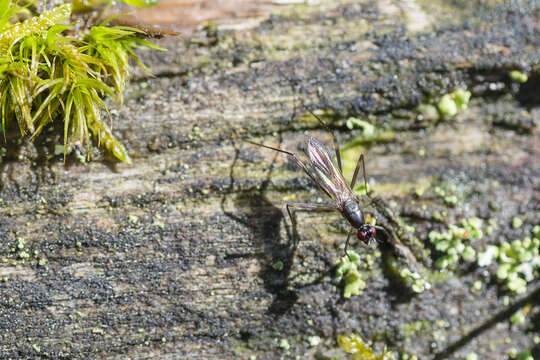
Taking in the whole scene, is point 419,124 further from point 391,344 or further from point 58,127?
point 58,127

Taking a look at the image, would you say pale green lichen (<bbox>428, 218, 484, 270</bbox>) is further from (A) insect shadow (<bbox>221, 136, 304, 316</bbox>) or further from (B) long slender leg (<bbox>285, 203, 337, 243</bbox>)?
(A) insect shadow (<bbox>221, 136, 304, 316</bbox>)

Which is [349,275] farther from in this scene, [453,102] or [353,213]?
[453,102]

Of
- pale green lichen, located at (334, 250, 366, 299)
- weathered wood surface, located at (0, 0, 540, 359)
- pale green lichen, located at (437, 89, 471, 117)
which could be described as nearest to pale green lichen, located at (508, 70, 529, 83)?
weathered wood surface, located at (0, 0, 540, 359)

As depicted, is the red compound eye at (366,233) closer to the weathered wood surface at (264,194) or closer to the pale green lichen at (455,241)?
the weathered wood surface at (264,194)

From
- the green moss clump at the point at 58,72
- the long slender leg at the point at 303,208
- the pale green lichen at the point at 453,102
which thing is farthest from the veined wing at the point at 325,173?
the green moss clump at the point at 58,72

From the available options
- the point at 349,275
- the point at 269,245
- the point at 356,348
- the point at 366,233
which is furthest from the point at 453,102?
the point at 356,348
